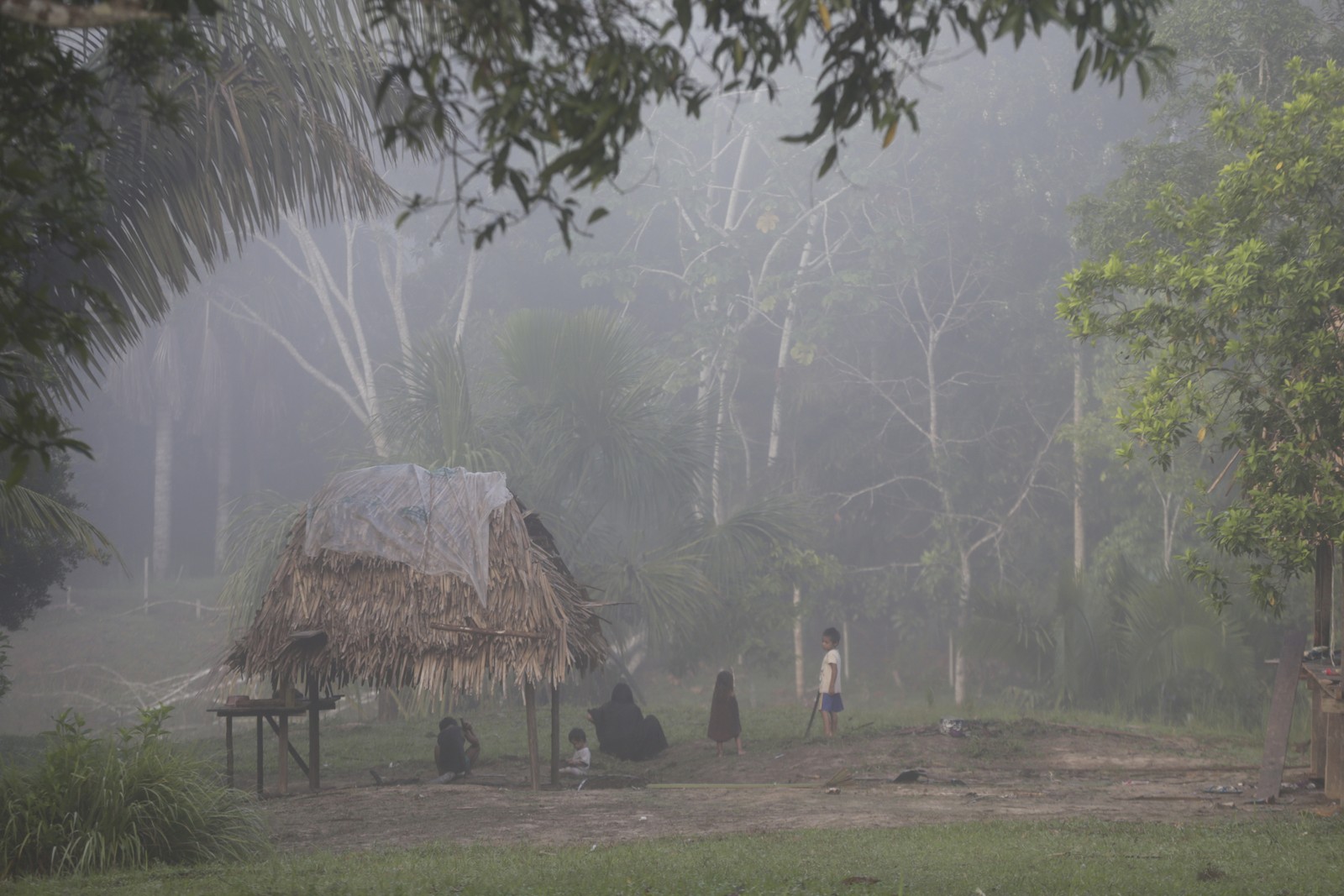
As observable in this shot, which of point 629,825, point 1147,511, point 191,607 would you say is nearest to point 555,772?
point 629,825

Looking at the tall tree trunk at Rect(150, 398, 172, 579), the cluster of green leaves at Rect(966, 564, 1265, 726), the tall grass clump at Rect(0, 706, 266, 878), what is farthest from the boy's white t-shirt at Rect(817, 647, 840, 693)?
the tall tree trunk at Rect(150, 398, 172, 579)

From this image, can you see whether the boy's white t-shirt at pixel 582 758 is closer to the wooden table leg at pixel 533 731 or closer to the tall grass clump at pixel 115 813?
the wooden table leg at pixel 533 731

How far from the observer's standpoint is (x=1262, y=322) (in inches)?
351

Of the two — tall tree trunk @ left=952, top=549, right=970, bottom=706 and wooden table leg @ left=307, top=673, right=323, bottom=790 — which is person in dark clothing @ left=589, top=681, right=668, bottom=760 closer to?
wooden table leg @ left=307, top=673, right=323, bottom=790

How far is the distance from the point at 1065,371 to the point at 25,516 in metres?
24.1

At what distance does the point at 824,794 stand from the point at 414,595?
162 inches

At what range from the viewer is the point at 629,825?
342 inches

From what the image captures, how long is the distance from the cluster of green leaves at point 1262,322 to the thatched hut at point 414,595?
5386mm

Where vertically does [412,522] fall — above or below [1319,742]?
above

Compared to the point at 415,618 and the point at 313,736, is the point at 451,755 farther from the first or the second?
the point at 415,618

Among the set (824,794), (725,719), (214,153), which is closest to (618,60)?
(214,153)

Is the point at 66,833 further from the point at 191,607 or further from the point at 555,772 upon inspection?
the point at 191,607

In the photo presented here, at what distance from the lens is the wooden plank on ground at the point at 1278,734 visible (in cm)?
920

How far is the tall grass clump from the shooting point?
696 centimetres
